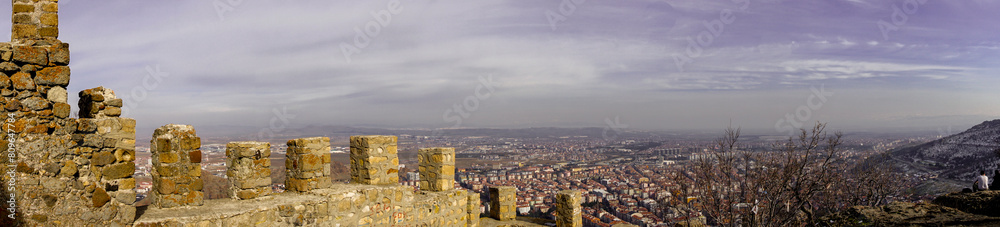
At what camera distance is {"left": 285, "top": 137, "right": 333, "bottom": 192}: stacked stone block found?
6633 millimetres

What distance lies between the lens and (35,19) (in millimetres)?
4484

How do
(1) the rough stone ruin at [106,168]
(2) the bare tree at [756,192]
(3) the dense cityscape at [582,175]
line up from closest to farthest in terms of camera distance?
(1) the rough stone ruin at [106,168], (3) the dense cityscape at [582,175], (2) the bare tree at [756,192]

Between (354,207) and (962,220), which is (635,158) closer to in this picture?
(962,220)

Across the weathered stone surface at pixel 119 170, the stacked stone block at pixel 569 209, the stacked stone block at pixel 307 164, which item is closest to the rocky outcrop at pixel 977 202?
the stacked stone block at pixel 569 209

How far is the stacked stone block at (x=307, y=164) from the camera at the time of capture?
21.8 feet

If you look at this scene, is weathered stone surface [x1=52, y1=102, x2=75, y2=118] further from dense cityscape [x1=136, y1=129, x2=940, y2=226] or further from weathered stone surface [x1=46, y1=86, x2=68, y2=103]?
dense cityscape [x1=136, y1=129, x2=940, y2=226]

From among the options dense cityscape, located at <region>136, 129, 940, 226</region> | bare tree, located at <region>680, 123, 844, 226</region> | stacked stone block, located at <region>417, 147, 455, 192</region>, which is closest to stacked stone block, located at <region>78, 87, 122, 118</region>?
dense cityscape, located at <region>136, 129, 940, 226</region>

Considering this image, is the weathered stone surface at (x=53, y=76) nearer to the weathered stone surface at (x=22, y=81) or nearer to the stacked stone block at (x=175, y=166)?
the weathered stone surface at (x=22, y=81)

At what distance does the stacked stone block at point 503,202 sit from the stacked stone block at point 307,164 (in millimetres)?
7500

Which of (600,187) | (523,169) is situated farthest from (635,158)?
(600,187)

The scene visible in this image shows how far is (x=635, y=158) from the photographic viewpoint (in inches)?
2055

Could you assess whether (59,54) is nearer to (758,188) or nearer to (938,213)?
(938,213)

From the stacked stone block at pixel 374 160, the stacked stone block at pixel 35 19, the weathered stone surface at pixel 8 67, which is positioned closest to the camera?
the weathered stone surface at pixel 8 67

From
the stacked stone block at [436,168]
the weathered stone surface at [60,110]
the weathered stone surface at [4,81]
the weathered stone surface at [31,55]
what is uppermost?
the weathered stone surface at [31,55]
